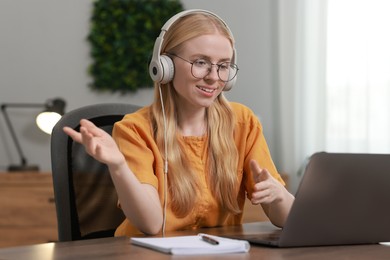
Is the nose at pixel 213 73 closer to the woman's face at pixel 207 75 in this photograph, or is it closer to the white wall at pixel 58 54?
the woman's face at pixel 207 75

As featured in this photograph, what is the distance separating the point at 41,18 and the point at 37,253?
120 inches

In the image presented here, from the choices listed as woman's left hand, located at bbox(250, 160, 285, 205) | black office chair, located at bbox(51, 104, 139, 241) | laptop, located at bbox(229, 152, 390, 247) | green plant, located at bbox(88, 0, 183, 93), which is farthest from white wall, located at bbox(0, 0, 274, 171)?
laptop, located at bbox(229, 152, 390, 247)

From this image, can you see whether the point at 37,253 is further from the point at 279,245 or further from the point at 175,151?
the point at 175,151

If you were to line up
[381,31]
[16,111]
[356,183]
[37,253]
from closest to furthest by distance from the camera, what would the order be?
[37,253], [356,183], [381,31], [16,111]

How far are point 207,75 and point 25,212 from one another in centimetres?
201

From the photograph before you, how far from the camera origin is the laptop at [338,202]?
132 cm

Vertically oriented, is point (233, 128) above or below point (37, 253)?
above

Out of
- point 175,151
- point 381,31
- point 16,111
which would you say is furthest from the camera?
point 16,111

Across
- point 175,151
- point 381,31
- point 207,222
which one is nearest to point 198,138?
point 175,151

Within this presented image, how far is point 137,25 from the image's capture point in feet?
13.6

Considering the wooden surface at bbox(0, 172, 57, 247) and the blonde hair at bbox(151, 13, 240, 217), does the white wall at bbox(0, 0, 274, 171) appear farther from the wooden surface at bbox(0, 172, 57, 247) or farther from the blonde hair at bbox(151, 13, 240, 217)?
the blonde hair at bbox(151, 13, 240, 217)

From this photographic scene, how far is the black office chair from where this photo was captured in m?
1.83

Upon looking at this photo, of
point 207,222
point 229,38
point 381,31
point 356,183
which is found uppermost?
point 381,31

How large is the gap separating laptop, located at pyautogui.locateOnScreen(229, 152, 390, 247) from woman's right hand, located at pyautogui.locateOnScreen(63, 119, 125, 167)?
1.04 feet
